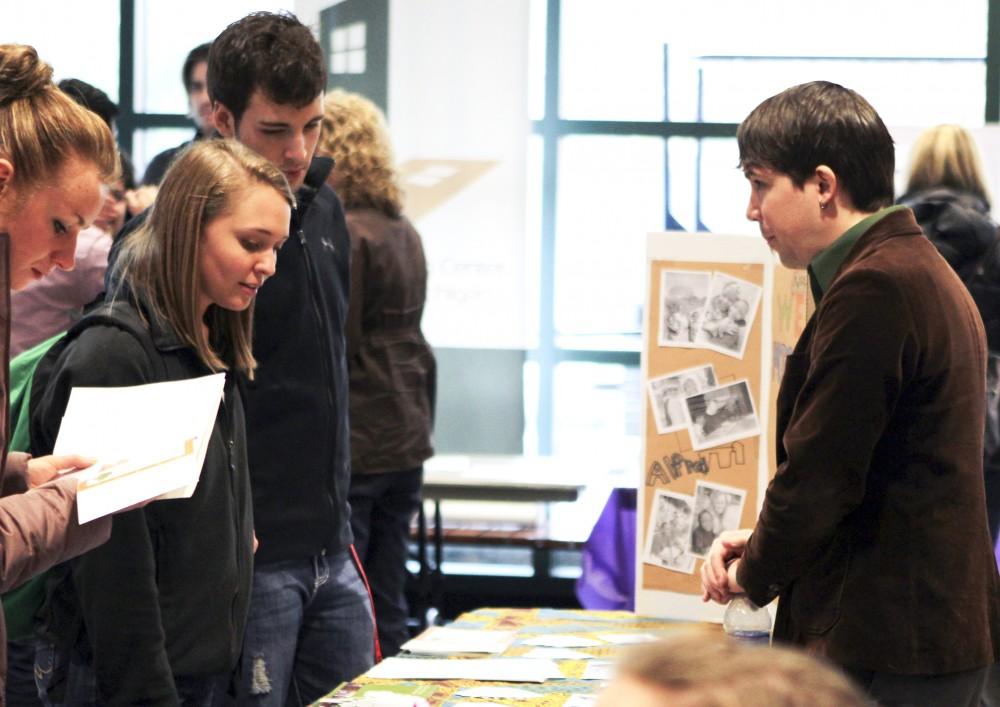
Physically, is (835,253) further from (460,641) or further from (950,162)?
(950,162)

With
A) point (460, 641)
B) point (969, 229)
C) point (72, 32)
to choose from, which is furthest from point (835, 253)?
point (72, 32)

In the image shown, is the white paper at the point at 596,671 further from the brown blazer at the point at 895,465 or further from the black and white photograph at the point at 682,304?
the black and white photograph at the point at 682,304

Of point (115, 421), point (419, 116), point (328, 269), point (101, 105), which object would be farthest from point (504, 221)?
point (115, 421)

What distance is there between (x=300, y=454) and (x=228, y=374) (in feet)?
0.94

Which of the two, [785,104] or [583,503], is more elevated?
[785,104]

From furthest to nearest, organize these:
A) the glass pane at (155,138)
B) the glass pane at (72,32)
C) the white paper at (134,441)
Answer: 1. the glass pane at (155,138)
2. the glass pane at (72,32)
3. the white paper at (134,441)

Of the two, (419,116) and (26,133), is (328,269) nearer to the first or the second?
(26,133)

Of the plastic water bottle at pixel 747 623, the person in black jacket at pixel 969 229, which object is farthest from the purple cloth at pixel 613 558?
the plastic water bottle at pixel 747 623

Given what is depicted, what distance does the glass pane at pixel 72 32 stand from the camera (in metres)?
6.44

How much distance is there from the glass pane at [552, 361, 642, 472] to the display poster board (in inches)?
116

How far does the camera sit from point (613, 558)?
483 centimetres

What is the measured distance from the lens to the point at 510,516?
5898 millimetres

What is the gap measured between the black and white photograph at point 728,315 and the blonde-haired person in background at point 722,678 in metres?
2.50

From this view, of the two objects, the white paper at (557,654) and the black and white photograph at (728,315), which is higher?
the black and white photograph at (728,315)
